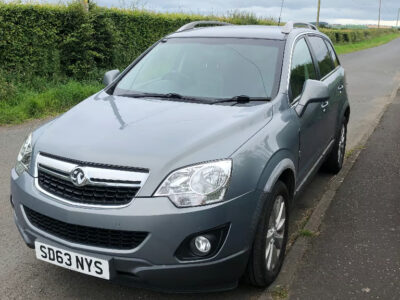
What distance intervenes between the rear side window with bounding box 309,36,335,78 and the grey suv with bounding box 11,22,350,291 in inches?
46.5

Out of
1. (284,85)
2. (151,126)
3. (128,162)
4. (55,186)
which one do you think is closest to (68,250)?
(55,186)

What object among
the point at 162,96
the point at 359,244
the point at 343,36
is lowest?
the point at 343,36

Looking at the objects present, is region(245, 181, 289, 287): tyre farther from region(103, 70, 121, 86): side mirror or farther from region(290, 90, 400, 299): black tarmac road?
region(103, 70, 121, 86): side mirror

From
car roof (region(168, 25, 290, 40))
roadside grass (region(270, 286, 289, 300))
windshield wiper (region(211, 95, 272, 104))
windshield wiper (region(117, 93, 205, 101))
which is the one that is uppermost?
car roof (region(168, 25, 290, 40))

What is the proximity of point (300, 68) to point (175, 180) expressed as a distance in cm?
205

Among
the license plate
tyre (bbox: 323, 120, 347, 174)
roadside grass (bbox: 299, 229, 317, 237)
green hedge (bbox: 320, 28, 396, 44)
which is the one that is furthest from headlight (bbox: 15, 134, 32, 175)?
green hedge (bbox: 320, 28, 396, 44)

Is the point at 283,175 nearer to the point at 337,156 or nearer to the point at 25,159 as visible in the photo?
the point at 25,159

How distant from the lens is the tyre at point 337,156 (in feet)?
17.3

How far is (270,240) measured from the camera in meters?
2.99

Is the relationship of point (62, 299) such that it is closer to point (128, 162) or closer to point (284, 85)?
point (128, 162)

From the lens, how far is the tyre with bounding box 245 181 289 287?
277 cm

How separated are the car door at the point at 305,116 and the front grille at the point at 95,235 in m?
1.67

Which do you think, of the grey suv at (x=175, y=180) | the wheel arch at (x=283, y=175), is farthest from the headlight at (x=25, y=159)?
the wheel arch at (x=283, y=175)

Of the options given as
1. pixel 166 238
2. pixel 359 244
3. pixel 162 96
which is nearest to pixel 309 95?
pixel 162 96
